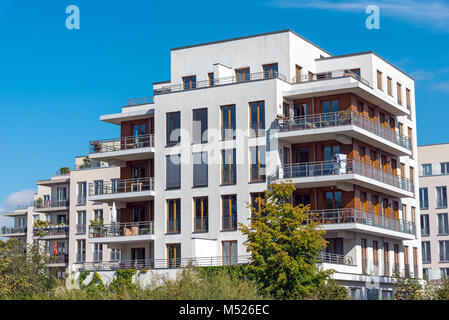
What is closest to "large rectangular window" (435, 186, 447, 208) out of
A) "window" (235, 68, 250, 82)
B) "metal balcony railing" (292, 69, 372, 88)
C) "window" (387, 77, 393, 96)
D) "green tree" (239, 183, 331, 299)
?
"window" (387, 77, 393, 96)

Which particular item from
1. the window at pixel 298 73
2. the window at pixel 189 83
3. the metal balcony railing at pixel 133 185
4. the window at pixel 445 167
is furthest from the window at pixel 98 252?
the window at pixel 445 167

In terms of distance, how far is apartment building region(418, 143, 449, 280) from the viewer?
8406 centimetres

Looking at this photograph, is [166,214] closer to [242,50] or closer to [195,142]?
[195,142]

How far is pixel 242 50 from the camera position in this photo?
5916cm

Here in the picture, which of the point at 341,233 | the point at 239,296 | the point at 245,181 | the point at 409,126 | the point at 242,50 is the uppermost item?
the point at 242,50

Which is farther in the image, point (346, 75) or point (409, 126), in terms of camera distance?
point (409, 126)

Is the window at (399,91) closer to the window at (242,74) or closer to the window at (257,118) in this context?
the window at (242,74)

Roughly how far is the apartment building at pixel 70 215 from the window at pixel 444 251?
32587 millimetres

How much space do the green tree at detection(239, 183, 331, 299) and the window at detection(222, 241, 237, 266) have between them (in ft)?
26.9

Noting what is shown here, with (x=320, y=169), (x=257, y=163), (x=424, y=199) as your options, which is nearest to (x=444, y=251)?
(x=424, y=199)

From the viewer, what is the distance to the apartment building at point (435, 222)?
84062mm

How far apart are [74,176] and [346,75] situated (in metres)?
41.8

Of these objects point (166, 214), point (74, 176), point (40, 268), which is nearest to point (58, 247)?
point (74, 176)

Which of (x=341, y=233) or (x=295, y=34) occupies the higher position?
(x=295, y=34)
